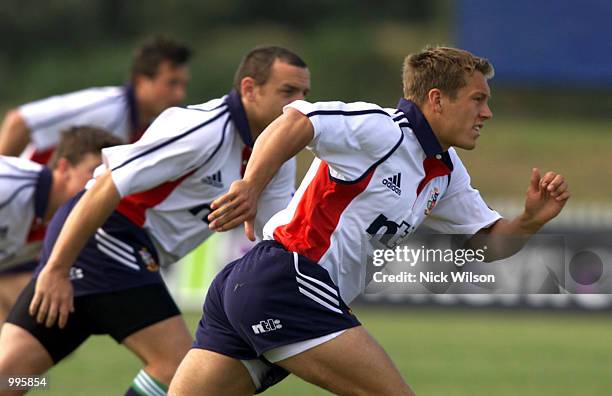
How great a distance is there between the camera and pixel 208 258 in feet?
50.8

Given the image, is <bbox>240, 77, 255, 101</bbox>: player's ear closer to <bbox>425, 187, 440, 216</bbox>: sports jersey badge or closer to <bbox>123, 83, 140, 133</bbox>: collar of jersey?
<bbox>425, 187, 440, 216</bbox>: sports jersey badge

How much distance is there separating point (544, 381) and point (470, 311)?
5.39 meters

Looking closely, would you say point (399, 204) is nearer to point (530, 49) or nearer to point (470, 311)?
point (470, 311)

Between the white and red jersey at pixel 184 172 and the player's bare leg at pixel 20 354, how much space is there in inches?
29.0

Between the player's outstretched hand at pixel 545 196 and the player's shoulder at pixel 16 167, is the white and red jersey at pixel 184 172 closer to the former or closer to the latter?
the player's shoulder at pixel 16 167

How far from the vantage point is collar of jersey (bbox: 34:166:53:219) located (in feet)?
23.4

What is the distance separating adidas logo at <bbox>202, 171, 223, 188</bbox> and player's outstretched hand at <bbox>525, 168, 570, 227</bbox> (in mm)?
1454

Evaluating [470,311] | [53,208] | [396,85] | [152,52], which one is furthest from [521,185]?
[53,208]

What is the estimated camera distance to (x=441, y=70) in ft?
17.6

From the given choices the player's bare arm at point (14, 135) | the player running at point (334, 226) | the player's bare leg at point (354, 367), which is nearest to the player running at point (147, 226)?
the player running at point (334, 226)

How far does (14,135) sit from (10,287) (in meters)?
0.95

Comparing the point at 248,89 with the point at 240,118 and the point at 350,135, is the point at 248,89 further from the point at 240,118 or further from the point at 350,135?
the point at 350,135
